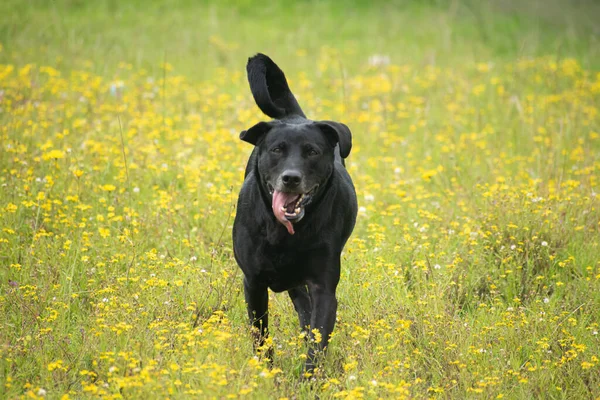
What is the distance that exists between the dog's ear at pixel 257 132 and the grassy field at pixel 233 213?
0.92 meters

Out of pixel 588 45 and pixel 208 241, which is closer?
pixel 208 241

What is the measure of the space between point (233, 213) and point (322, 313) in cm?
212

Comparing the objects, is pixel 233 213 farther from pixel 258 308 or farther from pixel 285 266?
pixel 285 266

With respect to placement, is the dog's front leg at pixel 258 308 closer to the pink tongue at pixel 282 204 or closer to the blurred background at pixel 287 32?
the pink tongue at pixel 282 204

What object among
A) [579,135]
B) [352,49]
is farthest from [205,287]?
[352,49]

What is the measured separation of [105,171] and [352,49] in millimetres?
7224

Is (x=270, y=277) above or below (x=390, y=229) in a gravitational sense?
above

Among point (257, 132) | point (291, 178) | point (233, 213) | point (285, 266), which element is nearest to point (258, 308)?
point (285, 266)

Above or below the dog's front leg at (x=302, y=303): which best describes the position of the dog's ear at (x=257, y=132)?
above

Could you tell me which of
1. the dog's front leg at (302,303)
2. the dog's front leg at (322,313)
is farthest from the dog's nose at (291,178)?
the dog's front leg at (302,303)

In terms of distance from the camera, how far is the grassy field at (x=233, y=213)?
4000 mm

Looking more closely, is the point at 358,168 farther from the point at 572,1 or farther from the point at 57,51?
the point at 572,1

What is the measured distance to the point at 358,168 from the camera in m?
7.59

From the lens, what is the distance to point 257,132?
Answer: 4363 mm
